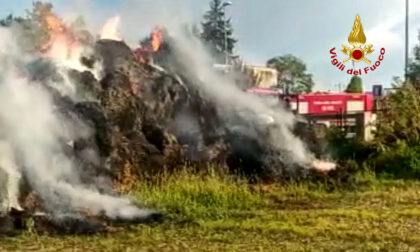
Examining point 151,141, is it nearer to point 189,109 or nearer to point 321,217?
point 189,109

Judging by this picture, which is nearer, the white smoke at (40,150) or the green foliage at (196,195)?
the white smoke at (40,150)

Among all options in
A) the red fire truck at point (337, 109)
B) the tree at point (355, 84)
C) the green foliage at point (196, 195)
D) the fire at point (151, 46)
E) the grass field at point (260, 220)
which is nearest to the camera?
the grass field at point (260, 220)

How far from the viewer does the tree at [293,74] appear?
106 feet

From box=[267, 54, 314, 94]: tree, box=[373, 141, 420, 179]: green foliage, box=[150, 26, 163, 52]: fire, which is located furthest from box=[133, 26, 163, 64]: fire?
box=[267, 54, 314, 94]: tree

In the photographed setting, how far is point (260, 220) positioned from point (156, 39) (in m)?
6.35

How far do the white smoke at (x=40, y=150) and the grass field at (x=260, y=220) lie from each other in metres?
0.91

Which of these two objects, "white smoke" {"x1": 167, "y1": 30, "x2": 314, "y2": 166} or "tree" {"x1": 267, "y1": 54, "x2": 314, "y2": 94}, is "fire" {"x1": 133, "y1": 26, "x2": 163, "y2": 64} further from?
"tree" {"x1": 267, "y1": 54, "x2": 314, "y2": 94}

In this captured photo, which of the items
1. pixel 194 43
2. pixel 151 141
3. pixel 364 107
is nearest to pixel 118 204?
pixel 151 141

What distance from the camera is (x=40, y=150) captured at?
10.6 metres

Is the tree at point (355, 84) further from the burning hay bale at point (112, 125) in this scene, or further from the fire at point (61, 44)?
the fire at point (61, 44)

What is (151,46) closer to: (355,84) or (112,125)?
(112,125)

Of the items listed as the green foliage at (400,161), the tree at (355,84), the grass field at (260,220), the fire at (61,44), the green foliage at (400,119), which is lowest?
the grass field at (260,220)

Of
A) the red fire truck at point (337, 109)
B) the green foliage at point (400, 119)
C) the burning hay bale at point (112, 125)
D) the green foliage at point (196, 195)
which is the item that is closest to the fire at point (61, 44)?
the burning hay bale at point (112, 125)

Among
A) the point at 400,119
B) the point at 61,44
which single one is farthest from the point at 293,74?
the point at 61,44
